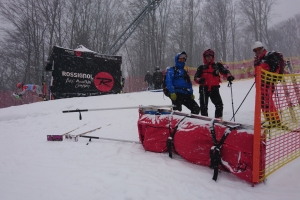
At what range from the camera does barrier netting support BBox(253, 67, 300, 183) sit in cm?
243

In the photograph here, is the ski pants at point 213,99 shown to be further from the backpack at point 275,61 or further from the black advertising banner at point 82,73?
the black advertising banner at point 82,73

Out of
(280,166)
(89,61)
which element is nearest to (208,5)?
(89,61)

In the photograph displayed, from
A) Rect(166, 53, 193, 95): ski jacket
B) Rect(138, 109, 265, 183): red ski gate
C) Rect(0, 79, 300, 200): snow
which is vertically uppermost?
Rect(166, 53, 193, 95): ski jacket

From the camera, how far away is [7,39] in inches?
933

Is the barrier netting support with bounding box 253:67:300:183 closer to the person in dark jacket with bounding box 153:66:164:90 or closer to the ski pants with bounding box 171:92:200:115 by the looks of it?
the ski pants with bounding box 171:92:200:115

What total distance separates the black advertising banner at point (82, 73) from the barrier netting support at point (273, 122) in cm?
948

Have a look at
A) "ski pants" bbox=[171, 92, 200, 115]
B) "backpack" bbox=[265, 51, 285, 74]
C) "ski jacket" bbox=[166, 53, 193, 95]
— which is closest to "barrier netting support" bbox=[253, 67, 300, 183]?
"backpack" bbox=[265, 51, 285, 74]

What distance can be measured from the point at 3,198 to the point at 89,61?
948 cm

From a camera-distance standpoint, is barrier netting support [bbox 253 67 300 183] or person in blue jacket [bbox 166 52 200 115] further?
person in blue jacket [bbox 166 52 200 115]

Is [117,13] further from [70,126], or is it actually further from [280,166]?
[280,166]

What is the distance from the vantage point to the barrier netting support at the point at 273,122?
2428 mm

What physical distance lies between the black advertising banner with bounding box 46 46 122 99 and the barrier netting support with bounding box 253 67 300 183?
9476 millimetres

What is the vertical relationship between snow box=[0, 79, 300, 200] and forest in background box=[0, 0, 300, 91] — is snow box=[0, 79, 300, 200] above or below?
below

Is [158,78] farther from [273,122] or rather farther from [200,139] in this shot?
[273,122]
